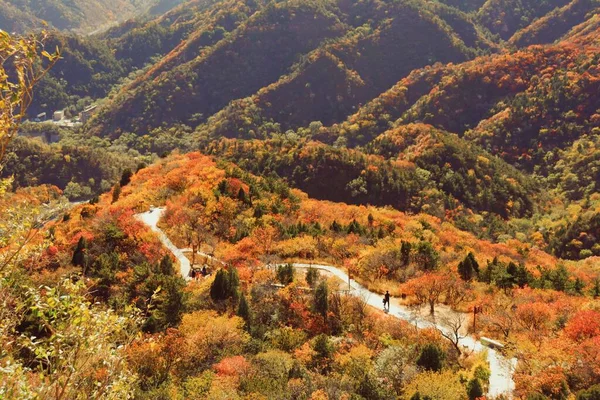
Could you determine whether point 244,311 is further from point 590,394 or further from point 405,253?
point 590,394

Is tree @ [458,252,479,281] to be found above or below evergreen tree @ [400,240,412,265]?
below

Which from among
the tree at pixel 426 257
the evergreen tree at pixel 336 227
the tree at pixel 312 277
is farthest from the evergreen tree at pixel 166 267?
the tree at pixel 426 257

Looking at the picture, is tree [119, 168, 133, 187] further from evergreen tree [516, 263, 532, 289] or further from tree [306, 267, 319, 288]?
evergreen tree [516, 263, 532, 289]

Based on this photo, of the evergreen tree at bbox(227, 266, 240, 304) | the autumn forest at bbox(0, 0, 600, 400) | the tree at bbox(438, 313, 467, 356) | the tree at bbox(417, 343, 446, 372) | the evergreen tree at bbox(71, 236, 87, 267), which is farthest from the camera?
the evergreen tree at bbox(71, 236, 87, 267)

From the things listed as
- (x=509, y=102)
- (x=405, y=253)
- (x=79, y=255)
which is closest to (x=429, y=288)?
(x=405, y=253)

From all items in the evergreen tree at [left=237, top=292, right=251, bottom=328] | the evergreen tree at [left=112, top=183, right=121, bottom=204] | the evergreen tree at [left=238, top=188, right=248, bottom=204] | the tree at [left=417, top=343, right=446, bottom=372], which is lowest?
the tree at [left=417, top=343, right=446, bottom=372]

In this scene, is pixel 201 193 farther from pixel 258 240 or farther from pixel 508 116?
pixel 508 116

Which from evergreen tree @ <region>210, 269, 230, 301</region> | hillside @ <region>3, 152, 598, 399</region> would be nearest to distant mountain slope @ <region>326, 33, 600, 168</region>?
hillside @ <region>3, 152, 598, 399</region>
